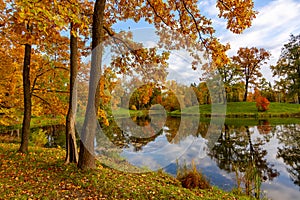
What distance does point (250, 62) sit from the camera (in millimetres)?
42656

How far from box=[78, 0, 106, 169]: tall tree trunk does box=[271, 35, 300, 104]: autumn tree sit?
42.1 m

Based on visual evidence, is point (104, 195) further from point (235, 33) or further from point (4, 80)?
point (4, 80)

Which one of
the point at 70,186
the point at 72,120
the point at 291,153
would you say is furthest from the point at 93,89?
the point at 291,153

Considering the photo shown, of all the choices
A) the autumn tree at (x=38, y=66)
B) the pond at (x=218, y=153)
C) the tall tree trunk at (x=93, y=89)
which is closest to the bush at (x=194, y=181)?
the pond at (x=218, y=153)

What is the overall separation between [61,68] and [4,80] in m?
2.61

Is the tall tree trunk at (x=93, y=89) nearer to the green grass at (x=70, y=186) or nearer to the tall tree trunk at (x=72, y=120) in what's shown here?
the green grass at (x=70, y=186)

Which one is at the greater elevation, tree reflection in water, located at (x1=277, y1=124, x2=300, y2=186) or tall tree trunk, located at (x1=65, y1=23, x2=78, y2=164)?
tall tree trunk, located at (x1=65, y1=23, x2=78, y2=164)

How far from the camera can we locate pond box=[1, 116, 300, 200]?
617 cm

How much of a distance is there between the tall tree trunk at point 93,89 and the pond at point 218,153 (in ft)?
5.26

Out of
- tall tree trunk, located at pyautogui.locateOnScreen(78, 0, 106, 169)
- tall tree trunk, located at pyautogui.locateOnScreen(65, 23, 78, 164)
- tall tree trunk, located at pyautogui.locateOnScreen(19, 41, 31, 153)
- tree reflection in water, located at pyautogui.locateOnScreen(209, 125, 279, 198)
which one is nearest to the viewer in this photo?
tall tree trunk, located at pyautogui.locateOnScreen(78, 0, 106, 169)

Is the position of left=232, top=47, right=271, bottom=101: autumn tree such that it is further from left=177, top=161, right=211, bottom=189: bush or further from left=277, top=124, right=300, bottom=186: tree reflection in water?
left=177, top=161, right=211, bottom=189: bush

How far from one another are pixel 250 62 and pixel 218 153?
36202mm

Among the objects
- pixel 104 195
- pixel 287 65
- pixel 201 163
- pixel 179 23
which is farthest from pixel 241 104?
pixel 104 195

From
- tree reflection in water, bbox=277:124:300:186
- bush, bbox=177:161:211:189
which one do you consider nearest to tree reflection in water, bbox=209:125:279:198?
tree reflection in water, bbox=277:124:300:186
